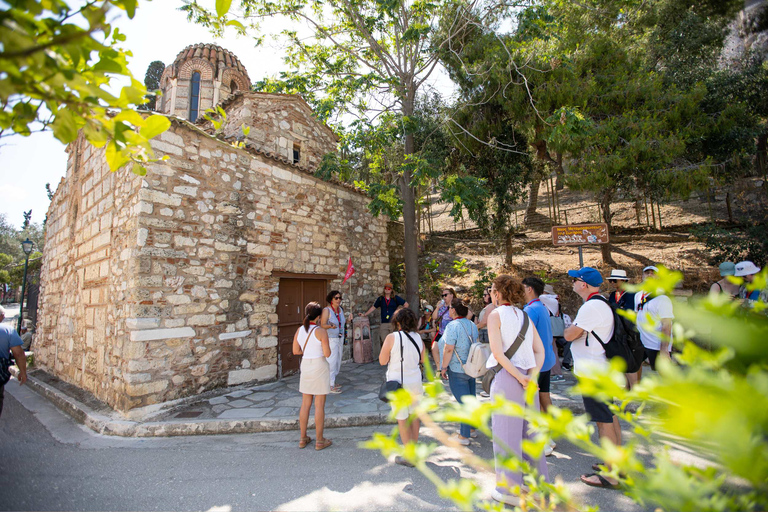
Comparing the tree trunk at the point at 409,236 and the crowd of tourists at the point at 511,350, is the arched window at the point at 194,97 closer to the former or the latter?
the tree trunk at the point at 409,236

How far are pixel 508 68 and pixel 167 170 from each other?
7758 millimetres

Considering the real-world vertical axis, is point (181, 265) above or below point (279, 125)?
below

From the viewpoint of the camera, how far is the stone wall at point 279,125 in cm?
800

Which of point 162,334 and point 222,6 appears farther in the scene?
point 162,334

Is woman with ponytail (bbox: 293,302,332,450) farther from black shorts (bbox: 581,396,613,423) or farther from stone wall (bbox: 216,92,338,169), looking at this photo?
stone wall (bbox: 216,92,338,169)

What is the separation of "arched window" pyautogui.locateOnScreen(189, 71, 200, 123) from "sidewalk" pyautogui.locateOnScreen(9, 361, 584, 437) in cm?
1521

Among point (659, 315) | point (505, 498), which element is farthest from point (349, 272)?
point (505, 498)

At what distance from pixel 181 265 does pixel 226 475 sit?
10.9ft

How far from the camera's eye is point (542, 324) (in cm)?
350

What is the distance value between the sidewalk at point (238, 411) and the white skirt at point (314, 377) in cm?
99

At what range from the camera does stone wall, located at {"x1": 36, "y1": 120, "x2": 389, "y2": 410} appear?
527cm

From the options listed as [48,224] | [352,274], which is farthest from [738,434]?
[48,224]

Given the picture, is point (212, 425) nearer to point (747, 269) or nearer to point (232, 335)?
point (232, 335)

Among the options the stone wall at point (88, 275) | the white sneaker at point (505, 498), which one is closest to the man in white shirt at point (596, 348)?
the white sneaker at point (505, 498)
